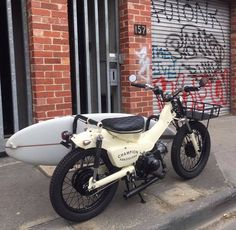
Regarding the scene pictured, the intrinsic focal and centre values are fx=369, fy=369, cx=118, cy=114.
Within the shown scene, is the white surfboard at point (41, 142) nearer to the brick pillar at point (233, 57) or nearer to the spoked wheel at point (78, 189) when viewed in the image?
the spoked wheel at point (78, 189)

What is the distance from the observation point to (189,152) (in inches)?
174

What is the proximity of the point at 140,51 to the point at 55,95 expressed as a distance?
1.87 meters

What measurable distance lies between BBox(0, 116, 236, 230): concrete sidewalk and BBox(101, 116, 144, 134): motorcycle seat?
2.59 ft

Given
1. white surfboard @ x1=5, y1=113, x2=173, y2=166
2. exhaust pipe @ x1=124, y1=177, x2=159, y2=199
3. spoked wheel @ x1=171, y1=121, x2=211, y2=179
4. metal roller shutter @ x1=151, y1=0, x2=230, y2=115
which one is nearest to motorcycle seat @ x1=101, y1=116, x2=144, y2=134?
white surfboard @ x1=5, y1=113, x2=173, y2=166

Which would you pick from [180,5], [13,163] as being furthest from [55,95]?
[180,5]

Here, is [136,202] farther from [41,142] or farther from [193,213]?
[41,142]

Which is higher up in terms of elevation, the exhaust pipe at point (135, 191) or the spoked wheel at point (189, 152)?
the spoked wheel at point (189, 152)

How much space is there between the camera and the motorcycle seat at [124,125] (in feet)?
11.2

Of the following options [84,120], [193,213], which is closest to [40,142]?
[84,120]

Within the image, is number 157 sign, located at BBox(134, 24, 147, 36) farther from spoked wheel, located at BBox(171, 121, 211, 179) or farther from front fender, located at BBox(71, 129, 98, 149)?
front fender, located at BBox(71, 129, 98, 149)

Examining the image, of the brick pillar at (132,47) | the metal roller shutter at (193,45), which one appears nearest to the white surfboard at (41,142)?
the brick pillar at (132,47)

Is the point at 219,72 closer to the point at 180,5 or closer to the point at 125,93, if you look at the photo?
the point at 180,5

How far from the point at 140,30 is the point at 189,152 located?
2829mm

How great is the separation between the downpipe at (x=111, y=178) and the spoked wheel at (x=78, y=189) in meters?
0.07
